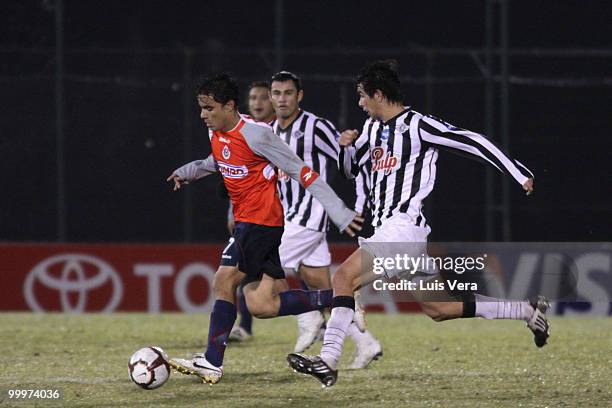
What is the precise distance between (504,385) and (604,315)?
210 inches

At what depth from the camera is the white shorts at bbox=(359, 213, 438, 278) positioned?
736 cm

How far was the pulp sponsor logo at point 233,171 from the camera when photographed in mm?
7664

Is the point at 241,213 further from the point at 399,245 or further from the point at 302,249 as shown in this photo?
the point at 302,249

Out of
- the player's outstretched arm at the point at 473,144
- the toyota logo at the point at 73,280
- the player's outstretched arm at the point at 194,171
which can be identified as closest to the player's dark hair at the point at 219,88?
the player's outstretched arm at the point at 194,171

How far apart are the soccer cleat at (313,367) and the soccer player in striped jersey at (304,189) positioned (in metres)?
2.58

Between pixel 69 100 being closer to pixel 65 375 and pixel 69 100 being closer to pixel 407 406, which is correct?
pixel 65 375

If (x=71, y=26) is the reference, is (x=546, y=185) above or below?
below

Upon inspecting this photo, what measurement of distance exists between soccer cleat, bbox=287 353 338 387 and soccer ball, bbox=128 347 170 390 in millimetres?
795

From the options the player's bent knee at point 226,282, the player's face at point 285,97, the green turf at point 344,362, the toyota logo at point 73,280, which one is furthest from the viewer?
the toyota logo at point 73,280

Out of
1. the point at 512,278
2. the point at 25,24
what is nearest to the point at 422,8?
the point at 512,278

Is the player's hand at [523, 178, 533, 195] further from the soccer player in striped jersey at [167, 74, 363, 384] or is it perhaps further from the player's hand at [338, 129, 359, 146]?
the soccer player in striped jersey at [167, 74, 363, 384]

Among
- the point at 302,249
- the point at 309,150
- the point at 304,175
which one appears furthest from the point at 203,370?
the point at 309,150

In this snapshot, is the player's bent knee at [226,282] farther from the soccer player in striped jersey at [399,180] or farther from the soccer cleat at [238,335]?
the soccer cleat at [238,335]

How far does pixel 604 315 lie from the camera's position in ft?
42.3
